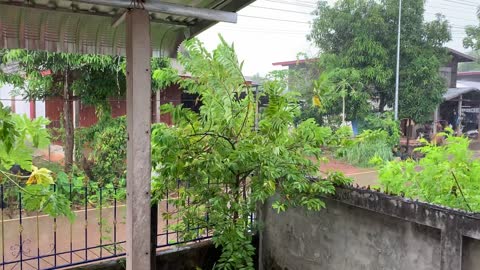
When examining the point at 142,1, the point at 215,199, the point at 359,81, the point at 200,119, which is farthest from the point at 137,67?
the point at 359,81

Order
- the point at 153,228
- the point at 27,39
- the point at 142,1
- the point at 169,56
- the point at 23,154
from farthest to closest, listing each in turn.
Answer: the point at 169,56 < the point at 153,228 < the point at 27,39 < the point at 23,154 < the point at 142,1

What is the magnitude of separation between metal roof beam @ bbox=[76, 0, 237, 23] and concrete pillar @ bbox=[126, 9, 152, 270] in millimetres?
58

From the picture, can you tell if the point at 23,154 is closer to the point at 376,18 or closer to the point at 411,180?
the point at 411,180

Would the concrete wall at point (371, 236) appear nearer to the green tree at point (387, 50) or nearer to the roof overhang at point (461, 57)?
the green tree at point (387, 50)

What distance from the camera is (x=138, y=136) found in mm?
2211

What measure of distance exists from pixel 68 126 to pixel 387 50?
367 inches

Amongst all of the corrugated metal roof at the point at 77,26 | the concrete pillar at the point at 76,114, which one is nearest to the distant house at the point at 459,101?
the concrete pillar at the point at 76,114

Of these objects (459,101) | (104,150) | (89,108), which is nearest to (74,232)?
(104,150)

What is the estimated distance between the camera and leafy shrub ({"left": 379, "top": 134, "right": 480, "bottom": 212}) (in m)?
2.52

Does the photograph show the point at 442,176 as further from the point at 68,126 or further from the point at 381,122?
the point at 381,122

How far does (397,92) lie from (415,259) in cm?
1088

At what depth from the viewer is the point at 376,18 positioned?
40.0 feet

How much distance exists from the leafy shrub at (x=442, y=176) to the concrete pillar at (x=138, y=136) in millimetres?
1649

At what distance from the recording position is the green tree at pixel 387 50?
1212cm
